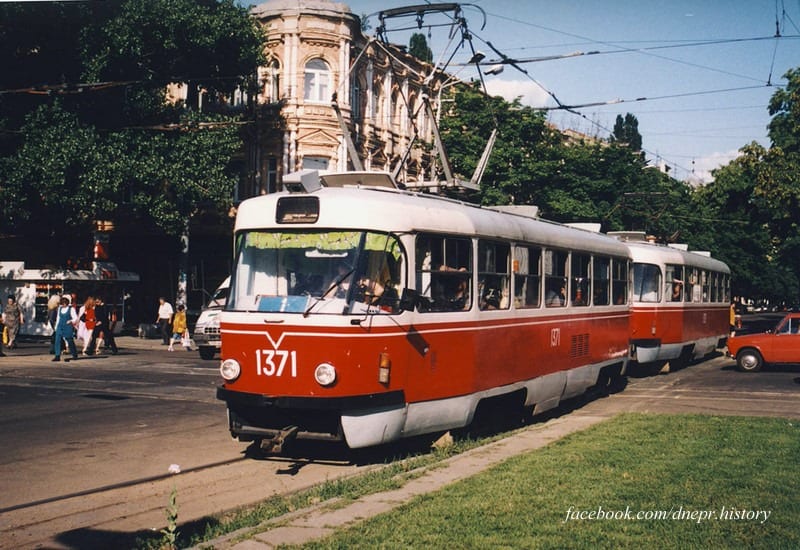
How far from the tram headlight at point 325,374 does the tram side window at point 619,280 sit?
9387mm

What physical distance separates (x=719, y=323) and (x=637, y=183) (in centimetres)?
2041

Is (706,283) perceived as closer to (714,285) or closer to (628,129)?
(714,285)

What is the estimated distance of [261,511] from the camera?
734 centimetres

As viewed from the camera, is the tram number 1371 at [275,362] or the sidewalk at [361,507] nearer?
the sidewalk at [361,507]

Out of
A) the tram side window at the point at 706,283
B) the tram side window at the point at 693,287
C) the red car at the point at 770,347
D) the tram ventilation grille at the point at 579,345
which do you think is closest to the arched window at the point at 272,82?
the tram side window at the point at 706,283

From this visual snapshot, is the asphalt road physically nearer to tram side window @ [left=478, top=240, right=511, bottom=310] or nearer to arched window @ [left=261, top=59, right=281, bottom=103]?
tram side window @ [left=478, top=240, right=511, bottom=310]

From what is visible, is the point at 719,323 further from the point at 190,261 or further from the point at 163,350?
the point at 190,261

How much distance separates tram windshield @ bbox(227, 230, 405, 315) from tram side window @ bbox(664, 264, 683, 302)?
14489mm

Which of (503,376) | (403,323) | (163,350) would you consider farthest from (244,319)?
(163,350)

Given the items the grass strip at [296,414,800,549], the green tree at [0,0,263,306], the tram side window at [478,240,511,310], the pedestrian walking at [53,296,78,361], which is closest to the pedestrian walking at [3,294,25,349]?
the pedestrian walking at [53,296,78,361]

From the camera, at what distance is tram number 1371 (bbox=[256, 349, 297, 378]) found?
915cm

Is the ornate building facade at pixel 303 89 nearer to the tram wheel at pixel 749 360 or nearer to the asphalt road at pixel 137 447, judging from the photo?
the tram wheel at pixel 749 360

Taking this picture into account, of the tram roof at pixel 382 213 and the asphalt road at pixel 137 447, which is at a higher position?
the tram roof at pixel 382 213

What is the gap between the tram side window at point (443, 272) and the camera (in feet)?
33.1
